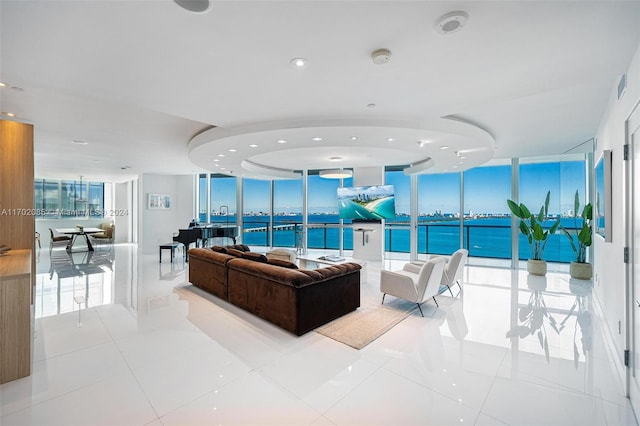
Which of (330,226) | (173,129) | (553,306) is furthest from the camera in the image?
(330,226)

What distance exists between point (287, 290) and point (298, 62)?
2426 millimetres

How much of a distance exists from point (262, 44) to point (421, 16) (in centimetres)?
118

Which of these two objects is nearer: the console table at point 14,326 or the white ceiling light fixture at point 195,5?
the white ceiling light fixture at point 195,5

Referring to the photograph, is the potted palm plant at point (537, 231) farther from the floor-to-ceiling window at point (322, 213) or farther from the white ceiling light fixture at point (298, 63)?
the white ceiling light fixture at point (298, 63)

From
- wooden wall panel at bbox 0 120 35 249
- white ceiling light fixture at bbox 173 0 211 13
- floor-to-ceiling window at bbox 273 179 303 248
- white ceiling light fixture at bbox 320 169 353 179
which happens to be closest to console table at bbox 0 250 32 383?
wooden wall panel at bbox 0 120 35 249

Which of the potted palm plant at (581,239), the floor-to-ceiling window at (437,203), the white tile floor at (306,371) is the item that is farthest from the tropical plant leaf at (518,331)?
the floor-to-ceiling window at (437,203)

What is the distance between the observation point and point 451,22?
196cm

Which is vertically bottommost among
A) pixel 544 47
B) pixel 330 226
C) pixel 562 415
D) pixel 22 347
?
pixel 562 415

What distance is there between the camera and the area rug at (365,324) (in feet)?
10.7

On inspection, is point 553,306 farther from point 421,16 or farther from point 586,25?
point 421,16

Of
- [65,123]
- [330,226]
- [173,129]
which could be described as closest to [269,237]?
[330,226]

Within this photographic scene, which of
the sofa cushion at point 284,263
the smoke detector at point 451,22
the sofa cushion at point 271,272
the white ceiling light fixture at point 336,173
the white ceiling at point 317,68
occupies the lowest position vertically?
the sofa cushion at point 271,272

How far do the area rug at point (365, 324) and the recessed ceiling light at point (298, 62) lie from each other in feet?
9.32

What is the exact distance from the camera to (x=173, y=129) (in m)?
5.17
